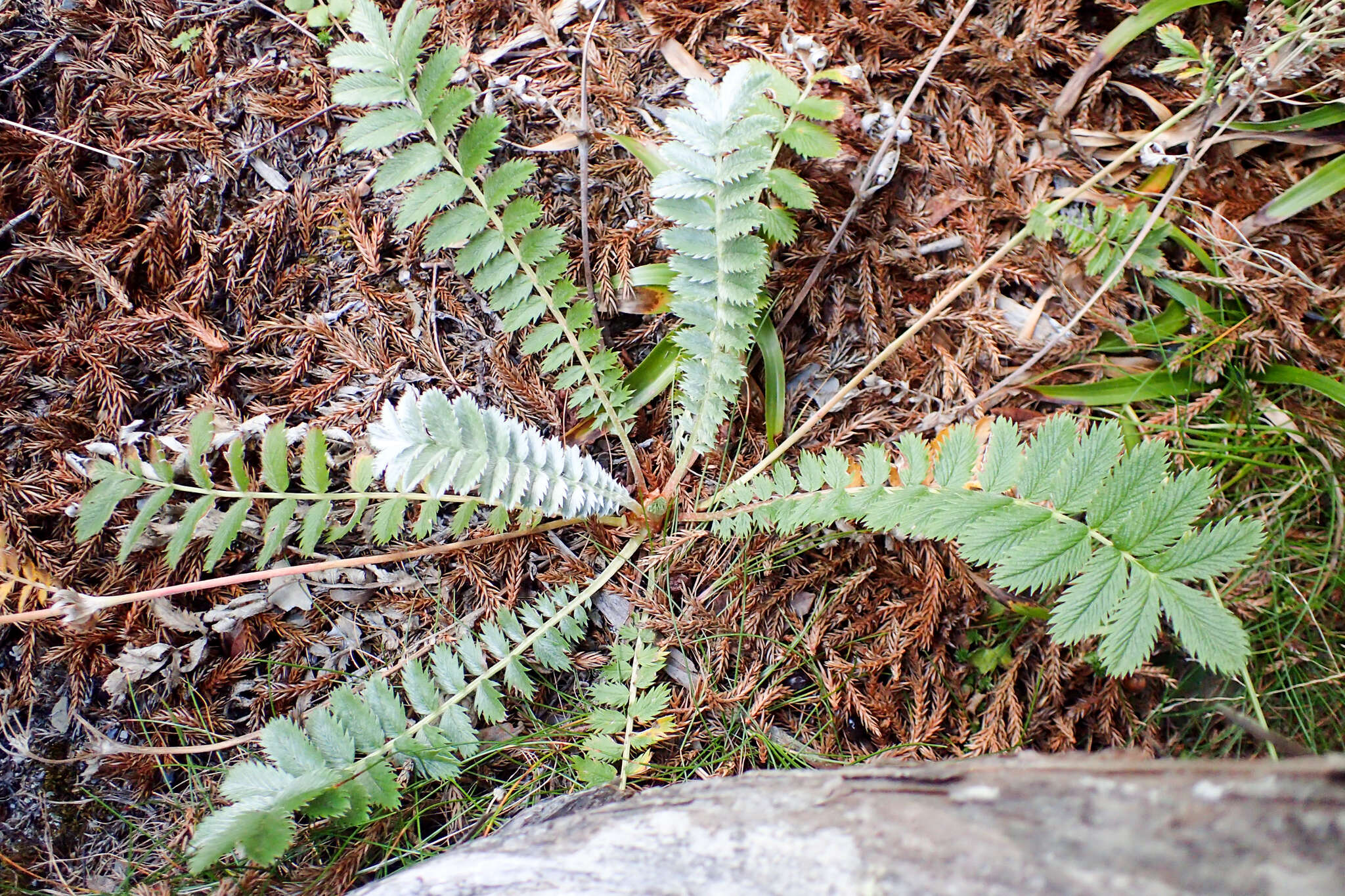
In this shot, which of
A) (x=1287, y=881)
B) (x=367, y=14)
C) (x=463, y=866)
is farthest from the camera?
(x=367, y=14)

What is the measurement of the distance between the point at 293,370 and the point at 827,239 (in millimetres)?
1546

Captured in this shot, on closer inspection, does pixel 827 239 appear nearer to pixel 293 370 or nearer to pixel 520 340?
pixel 520 340

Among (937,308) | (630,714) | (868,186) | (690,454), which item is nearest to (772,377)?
(690,454)

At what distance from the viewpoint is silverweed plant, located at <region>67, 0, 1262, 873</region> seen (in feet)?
4.51

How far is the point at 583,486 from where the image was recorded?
183 centimetres

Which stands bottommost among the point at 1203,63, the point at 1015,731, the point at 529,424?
the point at 1015,731

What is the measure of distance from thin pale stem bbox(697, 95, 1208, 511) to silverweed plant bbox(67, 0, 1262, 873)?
0.14 metres

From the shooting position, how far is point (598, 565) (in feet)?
6.76

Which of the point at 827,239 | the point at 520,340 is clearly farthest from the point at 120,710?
the point at 827,239

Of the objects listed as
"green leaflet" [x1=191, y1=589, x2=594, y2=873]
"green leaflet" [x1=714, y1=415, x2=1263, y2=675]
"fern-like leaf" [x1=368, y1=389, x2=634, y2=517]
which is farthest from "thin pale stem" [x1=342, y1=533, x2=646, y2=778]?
"green leaflet" [x1=714, y1=415, x2=1263, y2=675]

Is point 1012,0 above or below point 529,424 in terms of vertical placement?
above

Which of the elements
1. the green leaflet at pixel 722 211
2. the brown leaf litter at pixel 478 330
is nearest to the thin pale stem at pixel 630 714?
the brown leaf litter at pixel 478 330

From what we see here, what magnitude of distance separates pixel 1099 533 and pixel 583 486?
3.69 ft

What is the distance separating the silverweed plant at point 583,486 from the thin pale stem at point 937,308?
0.45 ft
